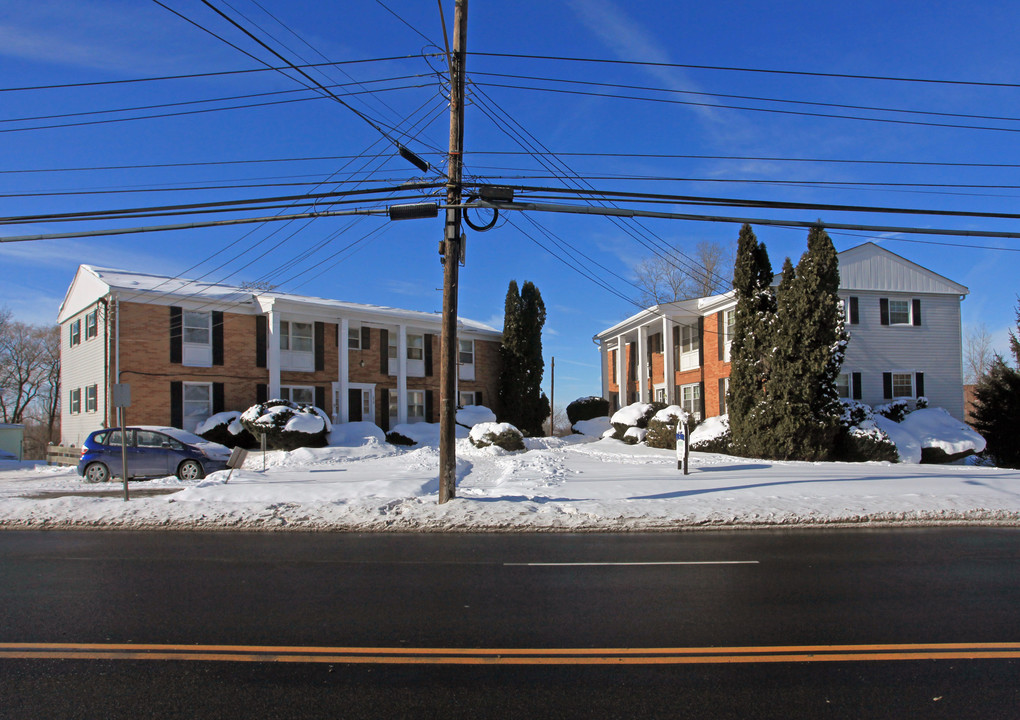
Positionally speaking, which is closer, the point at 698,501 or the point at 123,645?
the point at 123,645

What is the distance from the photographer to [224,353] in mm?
27578

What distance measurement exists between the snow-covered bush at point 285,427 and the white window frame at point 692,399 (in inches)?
642

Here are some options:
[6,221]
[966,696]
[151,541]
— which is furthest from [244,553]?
[6,221]

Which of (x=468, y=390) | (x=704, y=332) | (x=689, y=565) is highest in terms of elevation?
(x=704, y=332)

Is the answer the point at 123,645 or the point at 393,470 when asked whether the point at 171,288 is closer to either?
the point at 393,470

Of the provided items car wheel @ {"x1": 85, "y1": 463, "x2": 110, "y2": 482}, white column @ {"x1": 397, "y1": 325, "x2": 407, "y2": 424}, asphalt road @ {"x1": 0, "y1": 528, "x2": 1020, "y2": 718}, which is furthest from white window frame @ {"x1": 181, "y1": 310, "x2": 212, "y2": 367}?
asphalt road @ {"x1": 0, "y1": 528, "x2": 1020, "y2": 718}

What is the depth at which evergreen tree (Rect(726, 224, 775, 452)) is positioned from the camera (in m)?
22.4

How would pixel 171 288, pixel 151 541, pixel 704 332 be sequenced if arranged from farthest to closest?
pixel 704 332 < pixel 171 288 < pixel 151 541

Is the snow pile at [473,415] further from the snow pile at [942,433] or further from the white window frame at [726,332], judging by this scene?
the snow pile at [942,433]

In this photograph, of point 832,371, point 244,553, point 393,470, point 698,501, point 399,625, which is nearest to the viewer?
point 399,625

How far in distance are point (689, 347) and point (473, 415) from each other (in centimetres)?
1083

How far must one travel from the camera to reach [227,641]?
17.1 ft

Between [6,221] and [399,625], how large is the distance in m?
11.9

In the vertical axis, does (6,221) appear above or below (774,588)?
above
